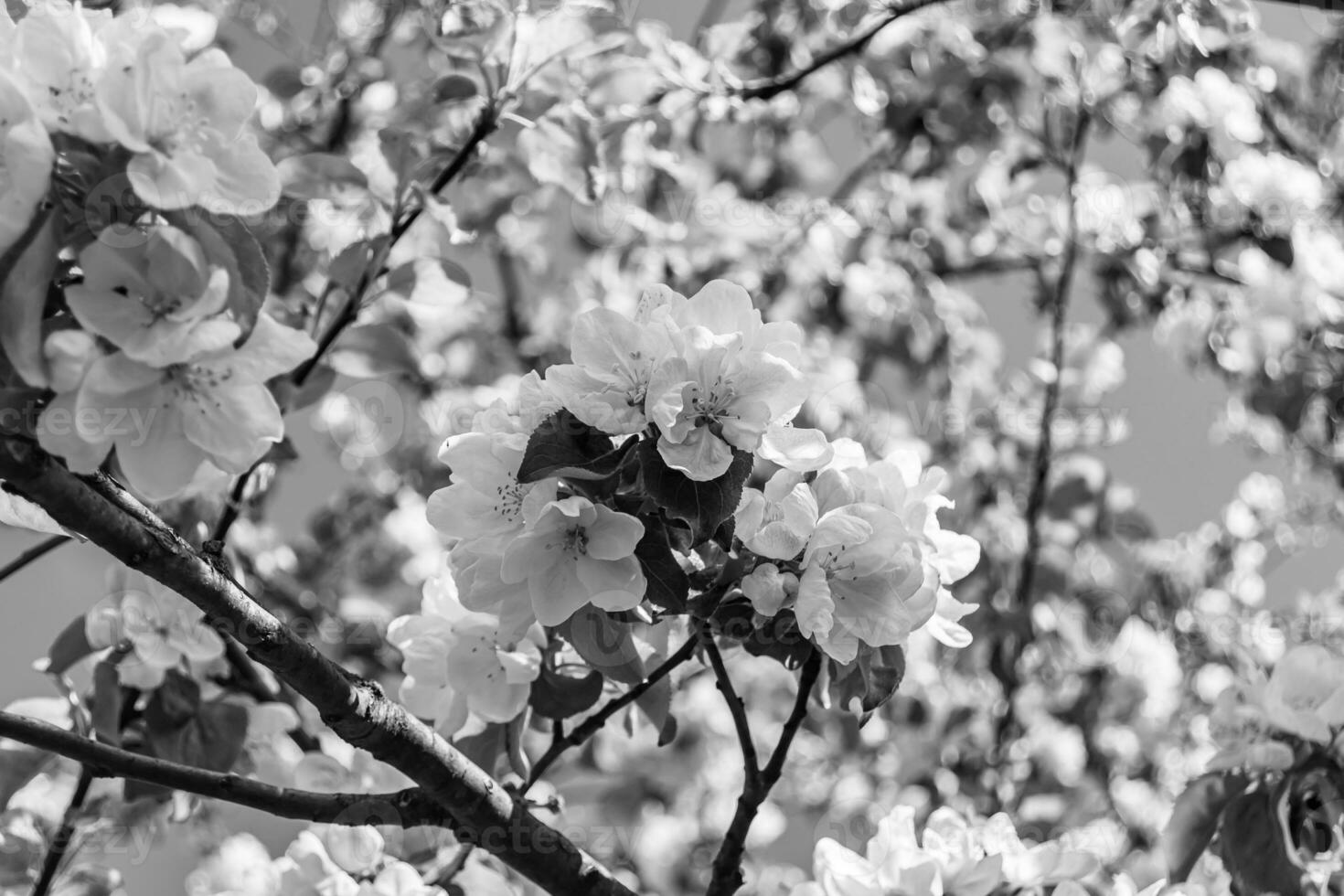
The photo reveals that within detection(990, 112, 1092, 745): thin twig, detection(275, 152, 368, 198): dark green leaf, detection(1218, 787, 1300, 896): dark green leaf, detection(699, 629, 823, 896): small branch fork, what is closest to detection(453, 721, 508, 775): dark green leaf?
detection(699, 629, 823, 896): small branch fork

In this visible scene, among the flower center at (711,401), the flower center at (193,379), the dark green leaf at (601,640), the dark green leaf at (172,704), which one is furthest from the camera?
the dark green leaf at (172,704)

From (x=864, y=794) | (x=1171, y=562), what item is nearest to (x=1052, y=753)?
(x=864, y=794)

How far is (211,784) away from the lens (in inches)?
43.4

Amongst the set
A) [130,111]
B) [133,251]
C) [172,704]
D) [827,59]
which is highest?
[827,59]

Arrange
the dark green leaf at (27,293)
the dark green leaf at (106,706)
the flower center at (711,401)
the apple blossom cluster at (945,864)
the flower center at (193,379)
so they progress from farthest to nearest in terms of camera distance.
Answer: the dark green leaf at (106,706) < the apple blossom cluster at (945,864) < the flower center at (711,401) < the flower center at (193,379) < the dark green leaf at (27,293)

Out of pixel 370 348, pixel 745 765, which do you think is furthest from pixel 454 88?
pixel 745 765

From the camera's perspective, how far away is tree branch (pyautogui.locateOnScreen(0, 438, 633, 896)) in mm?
905

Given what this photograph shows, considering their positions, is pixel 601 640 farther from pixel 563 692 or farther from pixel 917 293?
pixel 917 293

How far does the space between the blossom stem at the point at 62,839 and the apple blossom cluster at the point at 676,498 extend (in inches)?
33.5

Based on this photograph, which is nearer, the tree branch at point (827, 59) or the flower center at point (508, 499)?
the flower center at point (508, 499)

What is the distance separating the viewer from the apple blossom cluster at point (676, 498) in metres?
1.05

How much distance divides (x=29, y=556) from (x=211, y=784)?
61 centimetres

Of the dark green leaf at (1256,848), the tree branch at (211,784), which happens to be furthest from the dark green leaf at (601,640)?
the dark green leaf at (1256,848)

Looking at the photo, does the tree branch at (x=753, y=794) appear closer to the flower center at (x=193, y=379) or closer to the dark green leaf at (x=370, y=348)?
the flower center at (x=193, y=379)
